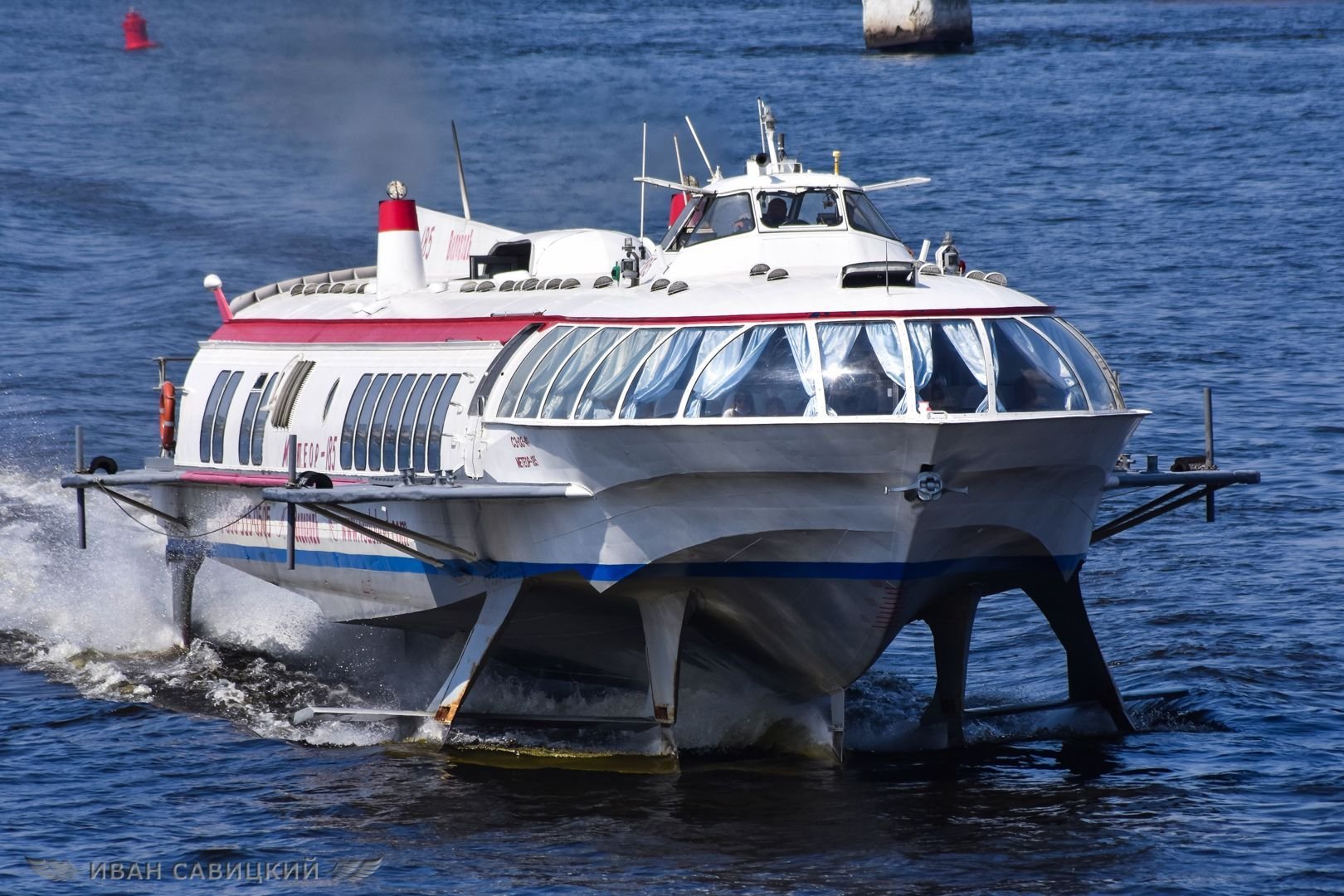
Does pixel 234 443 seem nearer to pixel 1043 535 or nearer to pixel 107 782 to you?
pixel 107 782

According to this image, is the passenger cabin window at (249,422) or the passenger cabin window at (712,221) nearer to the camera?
the passenger cabin window at (712,221)

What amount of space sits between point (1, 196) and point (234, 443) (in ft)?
116

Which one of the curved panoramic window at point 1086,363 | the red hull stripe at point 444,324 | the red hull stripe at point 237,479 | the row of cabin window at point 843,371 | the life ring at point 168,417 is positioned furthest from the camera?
the life ring at point 168,417

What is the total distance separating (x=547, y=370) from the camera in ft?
64.6

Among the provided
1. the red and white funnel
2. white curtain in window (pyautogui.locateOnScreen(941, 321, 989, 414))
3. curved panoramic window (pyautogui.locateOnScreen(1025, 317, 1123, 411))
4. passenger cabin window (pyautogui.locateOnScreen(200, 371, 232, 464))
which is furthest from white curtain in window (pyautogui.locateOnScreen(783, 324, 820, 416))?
passenger cabin window (pyautogui.locateOnScreen(200, 371, 232, 464))

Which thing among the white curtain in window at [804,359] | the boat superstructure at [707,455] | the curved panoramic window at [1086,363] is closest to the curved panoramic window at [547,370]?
the boat superstructure at [707,455]

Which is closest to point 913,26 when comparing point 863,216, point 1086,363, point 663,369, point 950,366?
point 863,216

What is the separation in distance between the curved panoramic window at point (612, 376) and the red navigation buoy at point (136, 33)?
219 ft

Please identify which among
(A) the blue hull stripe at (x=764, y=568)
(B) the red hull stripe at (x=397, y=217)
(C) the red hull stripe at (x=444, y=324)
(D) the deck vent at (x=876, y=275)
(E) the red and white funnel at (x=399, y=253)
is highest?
(B) the red hull stripe at (x=397, y=217)

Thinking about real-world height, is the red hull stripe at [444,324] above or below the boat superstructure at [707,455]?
above

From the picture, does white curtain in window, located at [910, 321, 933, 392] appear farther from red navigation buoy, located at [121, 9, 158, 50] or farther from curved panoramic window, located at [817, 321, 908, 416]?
red navigation buoy, located at [121, 9, 158, 50]

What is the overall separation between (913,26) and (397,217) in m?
66.4

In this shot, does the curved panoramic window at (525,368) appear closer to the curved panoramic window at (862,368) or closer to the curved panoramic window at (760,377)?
the curved panoramic window at (760,377)

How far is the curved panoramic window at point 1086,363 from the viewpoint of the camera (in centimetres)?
1861
